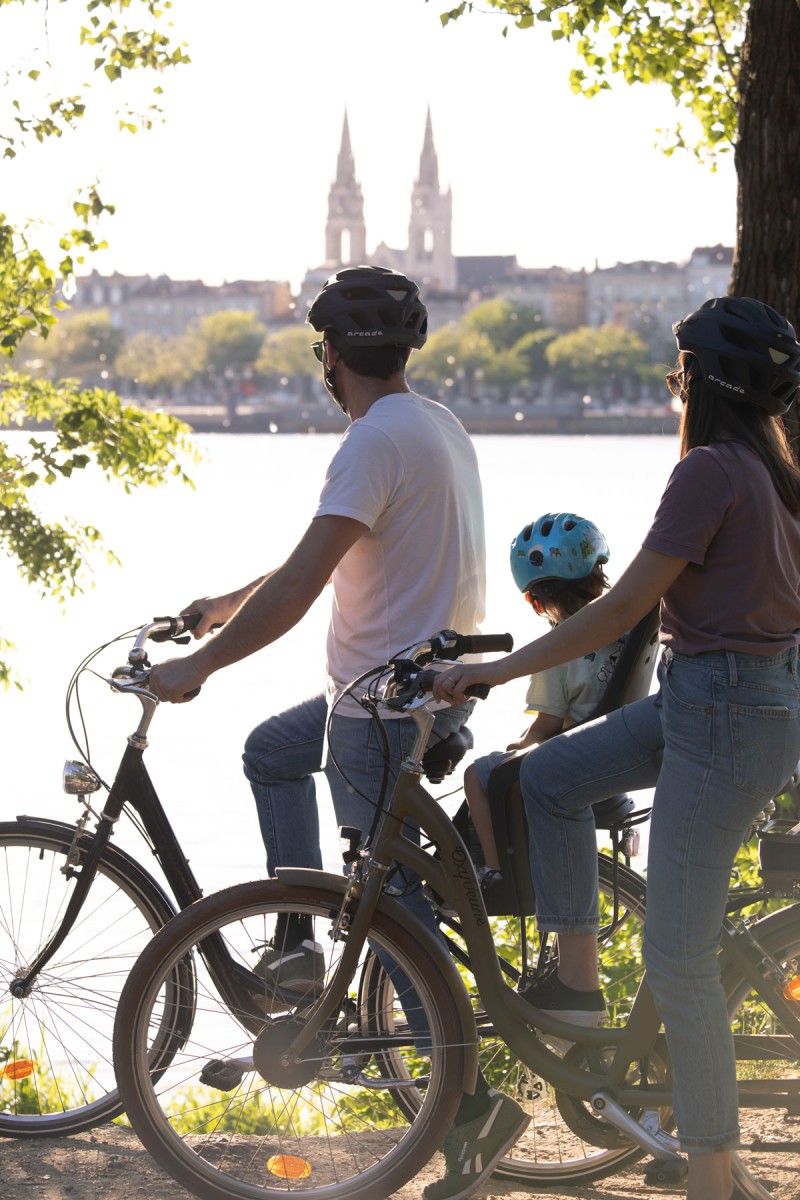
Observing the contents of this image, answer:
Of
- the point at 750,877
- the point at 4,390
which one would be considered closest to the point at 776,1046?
the point at 750,877

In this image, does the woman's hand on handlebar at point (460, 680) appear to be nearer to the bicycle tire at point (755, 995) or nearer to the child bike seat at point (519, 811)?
the child bike seat at point (519, 811)

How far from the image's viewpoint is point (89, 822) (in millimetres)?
3523

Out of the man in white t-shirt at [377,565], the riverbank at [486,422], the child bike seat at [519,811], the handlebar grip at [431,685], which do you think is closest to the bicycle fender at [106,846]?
the man in white t-shirt at [377,565]

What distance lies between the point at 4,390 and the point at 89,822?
6037mm

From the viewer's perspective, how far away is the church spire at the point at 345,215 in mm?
174500

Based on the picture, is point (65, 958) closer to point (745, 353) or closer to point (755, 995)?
point (755, 995)

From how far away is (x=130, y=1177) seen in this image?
350 centimetres

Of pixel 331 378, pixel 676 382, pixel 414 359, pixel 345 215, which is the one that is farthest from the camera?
A: pixel 345 215

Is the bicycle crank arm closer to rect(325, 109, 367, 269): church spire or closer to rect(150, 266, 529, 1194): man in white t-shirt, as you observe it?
rect(150, 266, 529, 1194): man in white t-shirt

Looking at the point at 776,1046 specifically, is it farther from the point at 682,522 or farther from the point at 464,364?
the point at 464,364

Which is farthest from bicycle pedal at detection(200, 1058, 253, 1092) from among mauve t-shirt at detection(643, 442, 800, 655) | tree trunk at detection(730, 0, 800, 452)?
tree trunk at detection(730, 0, 800, 452)

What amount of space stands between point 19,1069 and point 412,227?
593 feet

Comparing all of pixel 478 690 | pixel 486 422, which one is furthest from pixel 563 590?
pixel 486 422

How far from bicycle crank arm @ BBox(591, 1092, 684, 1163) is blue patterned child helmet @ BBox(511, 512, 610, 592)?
103cm
